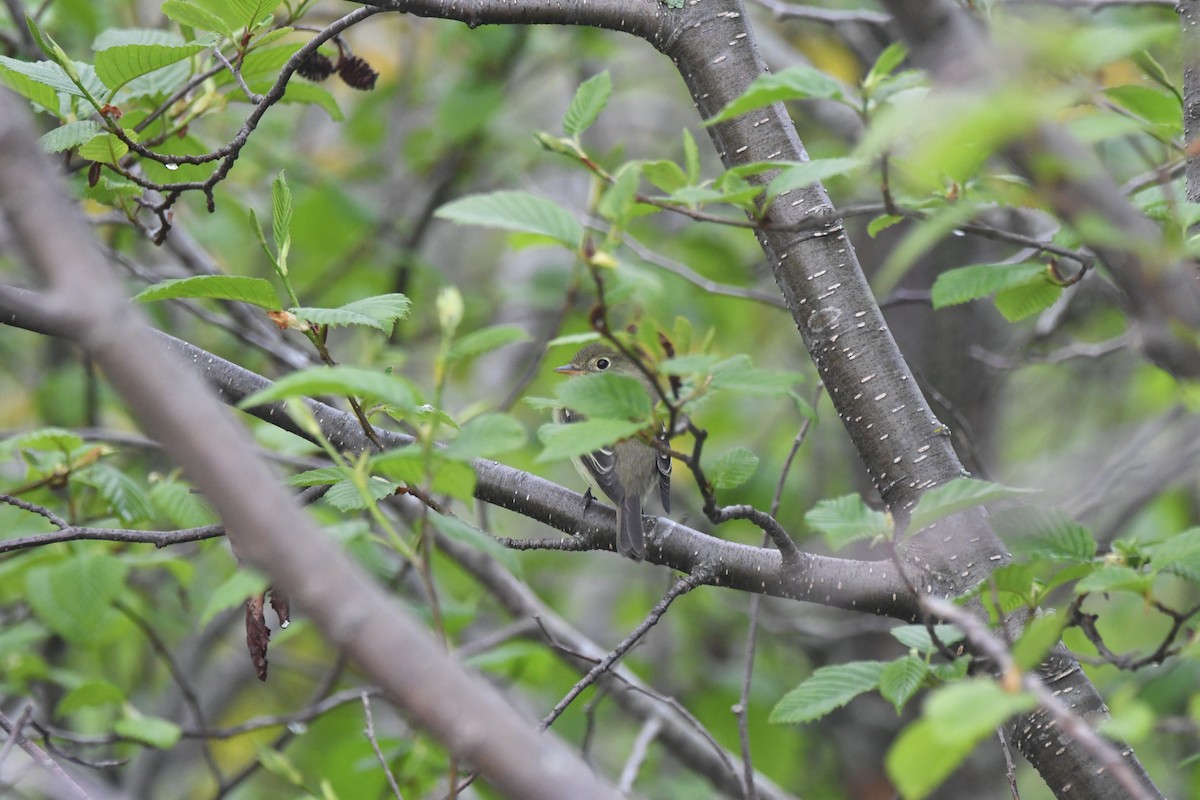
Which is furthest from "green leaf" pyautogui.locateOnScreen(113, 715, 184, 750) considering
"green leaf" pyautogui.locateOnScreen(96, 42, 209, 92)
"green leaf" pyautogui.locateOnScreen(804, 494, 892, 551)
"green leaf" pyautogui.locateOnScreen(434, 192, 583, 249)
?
"green leaf" pyautogui.locateOnScreen(434, 192, 583, 249)

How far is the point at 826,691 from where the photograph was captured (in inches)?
85.7

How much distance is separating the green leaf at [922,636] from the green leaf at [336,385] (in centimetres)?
101

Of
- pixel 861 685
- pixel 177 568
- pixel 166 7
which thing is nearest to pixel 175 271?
pixel 177 568

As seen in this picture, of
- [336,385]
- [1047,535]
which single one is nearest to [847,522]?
[1047,535]

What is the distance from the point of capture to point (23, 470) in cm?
399

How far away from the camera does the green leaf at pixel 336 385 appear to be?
131cm

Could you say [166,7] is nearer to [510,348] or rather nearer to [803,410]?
[803,410]

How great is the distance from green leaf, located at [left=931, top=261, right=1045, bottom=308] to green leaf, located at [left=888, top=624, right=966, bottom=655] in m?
0.70

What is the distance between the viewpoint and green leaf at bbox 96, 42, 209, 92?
92.0 inches

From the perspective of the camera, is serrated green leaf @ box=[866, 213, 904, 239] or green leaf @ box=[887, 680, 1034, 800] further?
serrated green leaf @ box=[866, 213, 904, 239]

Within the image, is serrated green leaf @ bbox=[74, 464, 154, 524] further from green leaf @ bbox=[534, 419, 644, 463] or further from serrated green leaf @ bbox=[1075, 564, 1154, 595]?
serrated green leaf @ bbox=[1075, 564, 1154, 595]

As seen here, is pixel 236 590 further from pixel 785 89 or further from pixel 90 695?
pixel 90 695

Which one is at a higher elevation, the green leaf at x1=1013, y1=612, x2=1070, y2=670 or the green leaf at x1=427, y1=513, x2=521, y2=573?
the green leaf at x1=427, y1=513, x2=521, y2=573

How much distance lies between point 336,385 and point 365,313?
0.67 meters
